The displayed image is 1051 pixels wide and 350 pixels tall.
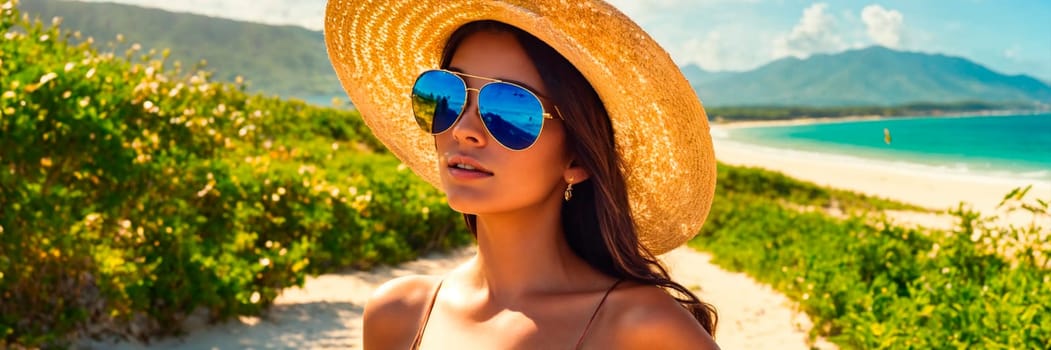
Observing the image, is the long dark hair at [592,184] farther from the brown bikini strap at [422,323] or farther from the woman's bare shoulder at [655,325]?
the brown bikini strap at [422,323]

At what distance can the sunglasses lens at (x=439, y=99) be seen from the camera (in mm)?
1577

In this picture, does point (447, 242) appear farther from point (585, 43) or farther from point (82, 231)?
point (585, 43)

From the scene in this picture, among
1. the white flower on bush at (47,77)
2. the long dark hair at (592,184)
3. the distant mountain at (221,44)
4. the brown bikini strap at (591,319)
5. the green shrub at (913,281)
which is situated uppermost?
the long dark hair at (592,184)

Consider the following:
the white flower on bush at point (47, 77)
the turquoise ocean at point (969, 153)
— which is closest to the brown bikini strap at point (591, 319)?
the white flower on bush at point (47, 77)

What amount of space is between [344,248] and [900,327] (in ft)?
15.2

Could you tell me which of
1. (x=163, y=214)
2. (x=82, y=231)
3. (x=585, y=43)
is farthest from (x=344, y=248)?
(x=585, y=43)

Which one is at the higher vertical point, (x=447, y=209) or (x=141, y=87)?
(x=141, y=87)

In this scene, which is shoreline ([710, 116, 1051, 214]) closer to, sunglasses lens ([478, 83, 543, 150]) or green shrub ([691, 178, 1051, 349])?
green shrub ([691, 178, 1051, 349])

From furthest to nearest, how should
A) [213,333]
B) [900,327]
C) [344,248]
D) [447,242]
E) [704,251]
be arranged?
[704,251] → [447,242] → [344,248] → [213,333] → [900,327]

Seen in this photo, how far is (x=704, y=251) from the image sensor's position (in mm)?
10727

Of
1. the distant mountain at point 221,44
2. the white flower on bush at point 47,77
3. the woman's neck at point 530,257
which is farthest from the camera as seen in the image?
the distant mountain at point 221,44

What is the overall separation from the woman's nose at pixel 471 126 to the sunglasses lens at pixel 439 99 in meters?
0.01

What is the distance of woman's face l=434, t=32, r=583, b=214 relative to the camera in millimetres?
Answer: 1540

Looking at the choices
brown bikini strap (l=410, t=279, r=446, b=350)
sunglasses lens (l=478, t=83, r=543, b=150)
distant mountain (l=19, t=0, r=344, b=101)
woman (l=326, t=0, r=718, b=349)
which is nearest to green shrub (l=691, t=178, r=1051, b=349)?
woman (l=326, t=0, r=718, b=349)
